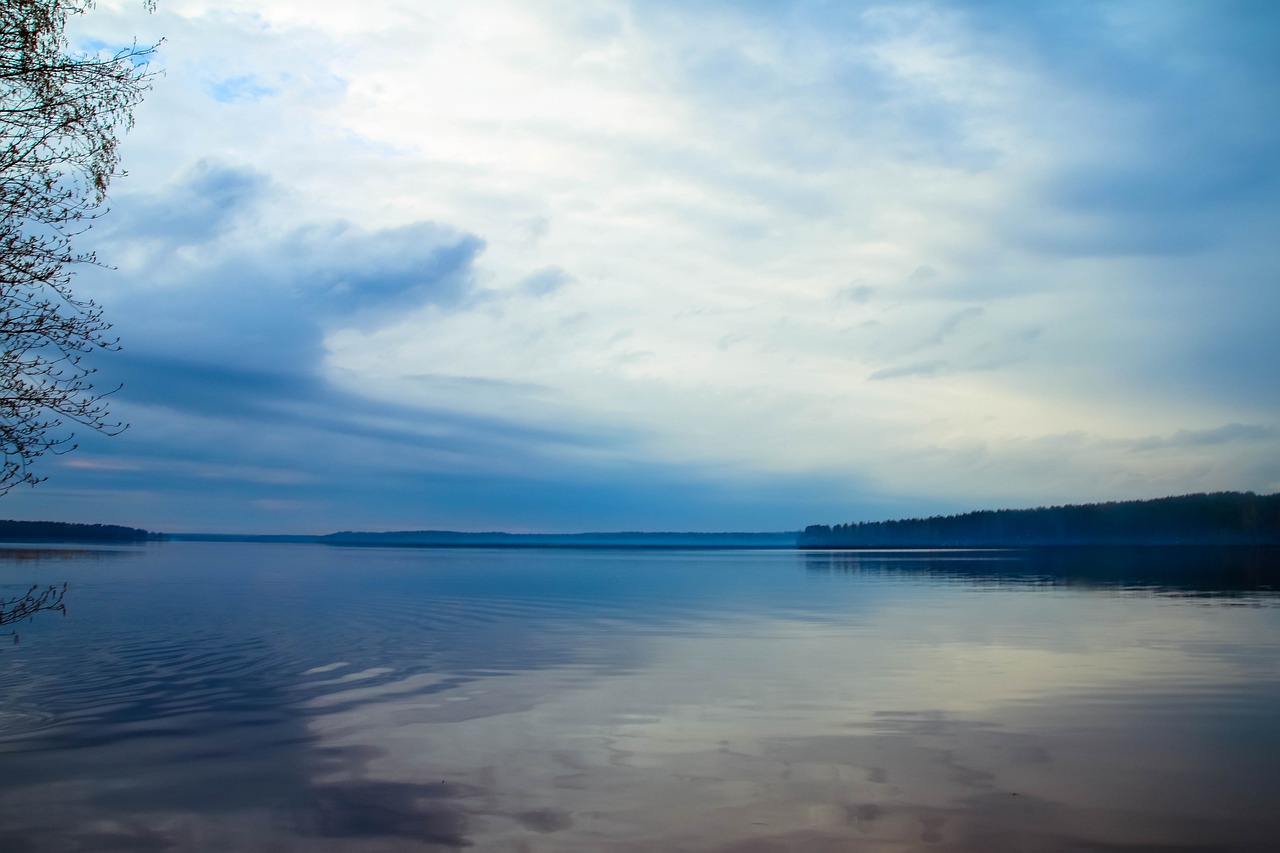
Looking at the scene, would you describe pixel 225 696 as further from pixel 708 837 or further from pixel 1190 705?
pixel 1190 705

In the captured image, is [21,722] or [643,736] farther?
[21,722]

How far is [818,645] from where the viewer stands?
26.3 meters

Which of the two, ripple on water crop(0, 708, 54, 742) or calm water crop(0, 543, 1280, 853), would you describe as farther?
ripple on water crop(0, 708, 54, 742)

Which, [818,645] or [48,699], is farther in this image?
[818,645]

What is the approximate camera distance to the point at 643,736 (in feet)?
48.7

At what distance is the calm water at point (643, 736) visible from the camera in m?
10.4

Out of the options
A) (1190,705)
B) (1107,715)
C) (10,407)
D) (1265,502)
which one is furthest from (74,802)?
(1265,502)

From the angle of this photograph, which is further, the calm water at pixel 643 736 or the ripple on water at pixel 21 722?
the ripple on water at pixel 21 722

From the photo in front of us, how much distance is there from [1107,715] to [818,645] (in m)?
10.6

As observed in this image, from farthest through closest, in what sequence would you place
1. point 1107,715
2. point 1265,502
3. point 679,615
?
point 1265,502, point 679,615, point 1107,715

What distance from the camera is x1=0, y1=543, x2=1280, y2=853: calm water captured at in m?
10.4

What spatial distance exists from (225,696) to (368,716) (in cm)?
406

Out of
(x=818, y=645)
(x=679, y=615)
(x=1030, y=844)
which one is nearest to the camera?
(x=1030, y=844)

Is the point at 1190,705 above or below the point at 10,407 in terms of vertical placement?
below
